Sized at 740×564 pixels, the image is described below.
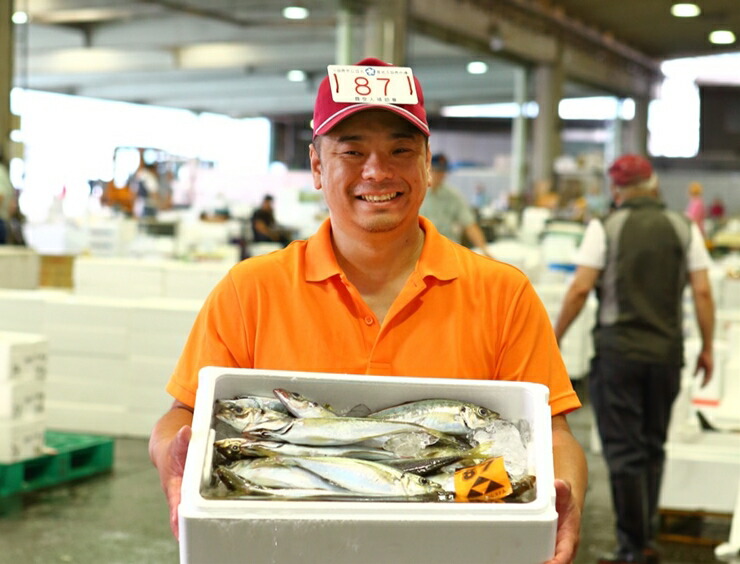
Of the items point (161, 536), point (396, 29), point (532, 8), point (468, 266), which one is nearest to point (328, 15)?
point (396, 29)

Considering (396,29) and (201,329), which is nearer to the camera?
(201,329)

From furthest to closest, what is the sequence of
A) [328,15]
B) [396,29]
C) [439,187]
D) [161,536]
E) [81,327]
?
[328,15] → [396,29] → [439,187] → [81,327] → [161,536]

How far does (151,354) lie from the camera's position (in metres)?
7.15

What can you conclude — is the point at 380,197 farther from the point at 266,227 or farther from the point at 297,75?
the point at 297,75


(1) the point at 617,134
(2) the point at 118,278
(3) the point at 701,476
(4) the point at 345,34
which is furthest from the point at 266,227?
(1) the point at 617,134

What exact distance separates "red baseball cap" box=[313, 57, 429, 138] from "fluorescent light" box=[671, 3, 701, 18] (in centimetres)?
1976

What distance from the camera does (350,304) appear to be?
74.8 inches

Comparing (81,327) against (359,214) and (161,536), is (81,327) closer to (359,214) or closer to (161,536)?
(161,536)

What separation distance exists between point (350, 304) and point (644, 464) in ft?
10.4

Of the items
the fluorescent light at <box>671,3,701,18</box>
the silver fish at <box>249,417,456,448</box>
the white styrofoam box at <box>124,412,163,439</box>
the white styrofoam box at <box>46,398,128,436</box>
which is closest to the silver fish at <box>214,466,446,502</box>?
the silver fish at <box>249,417,456,448</box>

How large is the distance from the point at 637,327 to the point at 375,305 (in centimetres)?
299

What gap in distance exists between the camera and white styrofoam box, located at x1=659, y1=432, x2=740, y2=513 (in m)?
5.16

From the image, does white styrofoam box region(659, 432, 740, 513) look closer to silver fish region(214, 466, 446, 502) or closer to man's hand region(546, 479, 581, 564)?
man's hand region(546, 479, 581, 564)

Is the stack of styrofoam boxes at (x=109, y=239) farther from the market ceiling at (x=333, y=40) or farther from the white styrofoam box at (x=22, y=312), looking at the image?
the white styrofoam box at (x=22, y=312)
